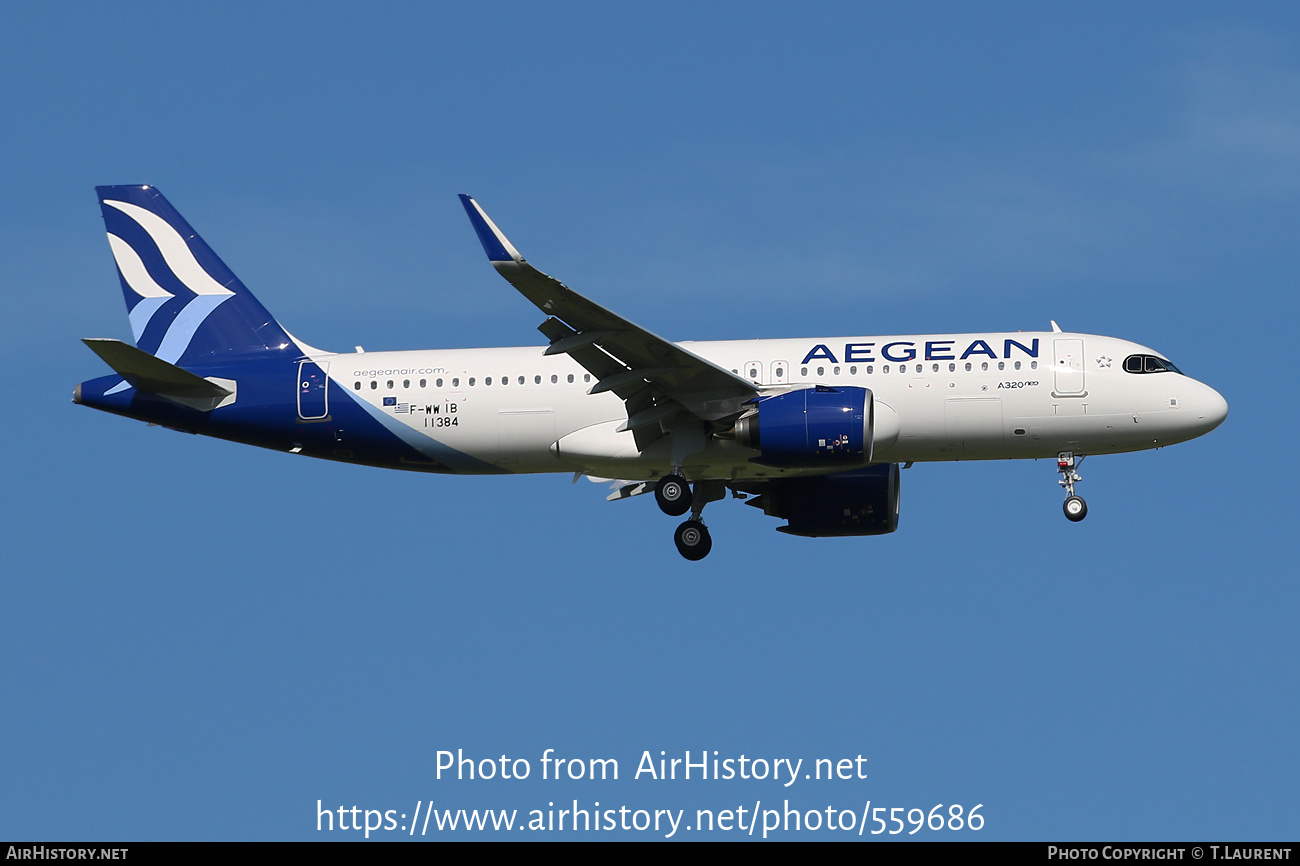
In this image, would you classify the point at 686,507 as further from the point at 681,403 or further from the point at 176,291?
the point at 176,291

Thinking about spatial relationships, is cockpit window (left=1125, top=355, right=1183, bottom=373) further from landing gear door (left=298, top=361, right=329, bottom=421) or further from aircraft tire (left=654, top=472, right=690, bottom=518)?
landing gear door (left=298, top=361, right=329, bottom=421)

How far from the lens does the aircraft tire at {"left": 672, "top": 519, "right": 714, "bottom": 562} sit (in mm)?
38375

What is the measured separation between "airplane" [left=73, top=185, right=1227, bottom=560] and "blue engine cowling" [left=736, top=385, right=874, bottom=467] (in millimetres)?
42

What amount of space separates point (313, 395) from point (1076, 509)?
17.7 metres

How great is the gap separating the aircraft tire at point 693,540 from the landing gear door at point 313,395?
872 centimetres

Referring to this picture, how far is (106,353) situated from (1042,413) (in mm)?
20784

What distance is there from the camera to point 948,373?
36.5 m

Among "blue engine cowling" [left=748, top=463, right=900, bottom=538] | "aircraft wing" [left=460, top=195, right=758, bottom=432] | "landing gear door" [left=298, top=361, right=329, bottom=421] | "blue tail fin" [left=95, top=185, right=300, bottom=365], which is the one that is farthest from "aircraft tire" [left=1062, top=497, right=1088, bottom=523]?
"blue tail fin" [left=95, top=185, right=300, bottom=365]

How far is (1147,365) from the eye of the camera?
36.9 m

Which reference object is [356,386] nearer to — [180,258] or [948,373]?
[180,258]
